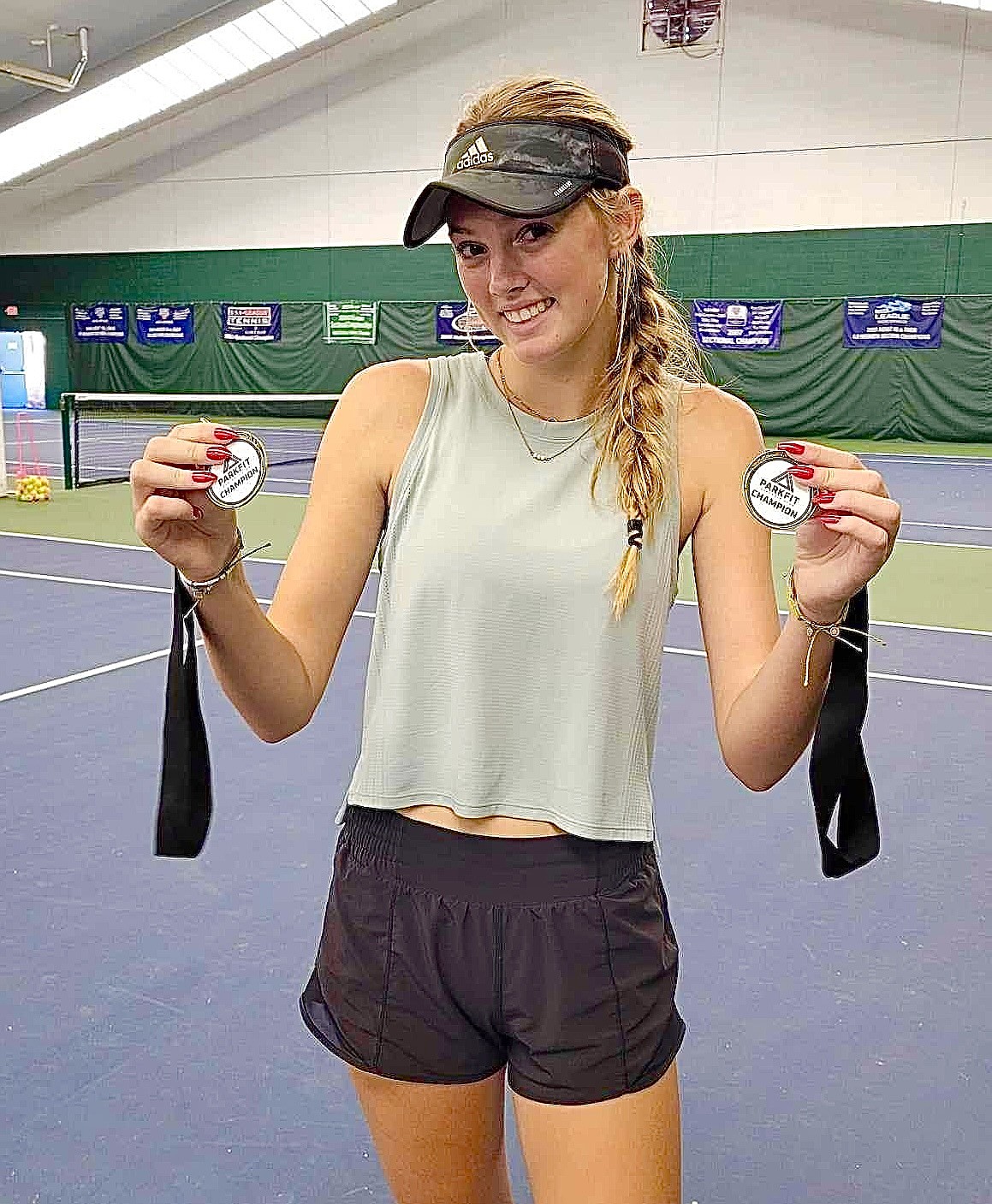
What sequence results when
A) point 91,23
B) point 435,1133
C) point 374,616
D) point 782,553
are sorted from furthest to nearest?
point 91,23 → point 782,553 → point 374,616 → point 435,1133

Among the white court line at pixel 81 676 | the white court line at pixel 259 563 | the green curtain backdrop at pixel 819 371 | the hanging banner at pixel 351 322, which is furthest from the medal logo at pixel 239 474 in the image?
the hanging banner at pixel 351 322

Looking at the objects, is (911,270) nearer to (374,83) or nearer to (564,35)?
(564,35)

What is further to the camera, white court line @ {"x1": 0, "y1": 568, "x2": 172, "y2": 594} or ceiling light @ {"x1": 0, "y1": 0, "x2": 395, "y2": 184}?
ceiling light @ {"x1": 0, "y1": 0, "x2": 395, "y2": 184}

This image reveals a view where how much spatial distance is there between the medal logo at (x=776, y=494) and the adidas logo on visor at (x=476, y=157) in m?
0.51

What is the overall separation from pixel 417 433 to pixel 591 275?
0.31m

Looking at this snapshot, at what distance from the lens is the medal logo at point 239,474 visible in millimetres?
1424

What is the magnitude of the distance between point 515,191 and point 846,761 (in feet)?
2.68

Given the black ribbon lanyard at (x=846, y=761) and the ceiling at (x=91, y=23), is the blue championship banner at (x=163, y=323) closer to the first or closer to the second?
the ceiling at (x=91, y=23)

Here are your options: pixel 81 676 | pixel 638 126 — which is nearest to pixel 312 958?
pixel 81 676

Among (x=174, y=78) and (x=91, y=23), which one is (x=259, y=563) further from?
(x=174, y=78)

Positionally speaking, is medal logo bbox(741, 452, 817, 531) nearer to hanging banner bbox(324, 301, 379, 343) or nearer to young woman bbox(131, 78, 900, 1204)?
young woman bbox(131, 78, 900, 1204)

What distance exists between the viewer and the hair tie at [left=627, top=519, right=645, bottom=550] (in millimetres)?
1579

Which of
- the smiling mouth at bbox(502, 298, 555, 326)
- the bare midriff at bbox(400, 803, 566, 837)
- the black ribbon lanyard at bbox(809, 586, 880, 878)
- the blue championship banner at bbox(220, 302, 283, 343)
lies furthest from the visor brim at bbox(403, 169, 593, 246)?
the blue championship banner at bbox(220, 302, 283, 343)

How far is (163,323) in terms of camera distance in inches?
974
